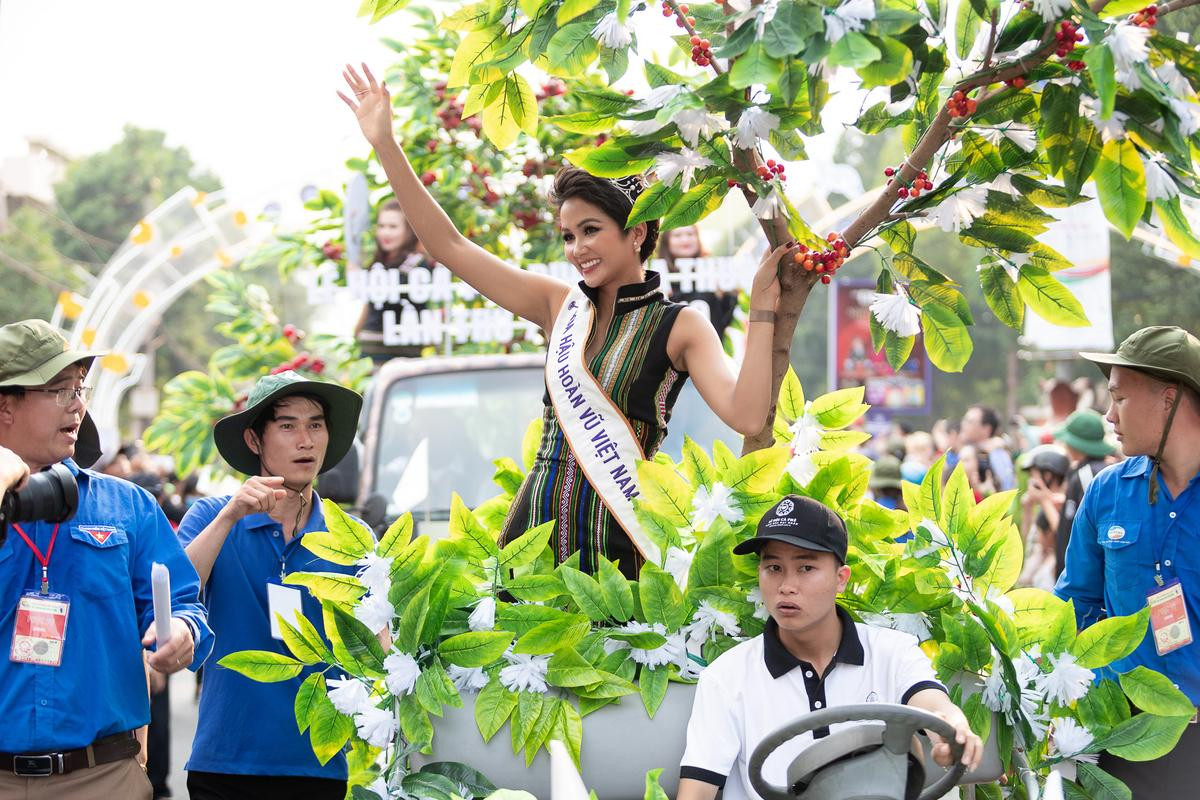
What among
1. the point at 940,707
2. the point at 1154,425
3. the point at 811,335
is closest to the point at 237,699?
the point at 940,707

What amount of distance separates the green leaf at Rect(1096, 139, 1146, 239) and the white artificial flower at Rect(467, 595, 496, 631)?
1.65 meters

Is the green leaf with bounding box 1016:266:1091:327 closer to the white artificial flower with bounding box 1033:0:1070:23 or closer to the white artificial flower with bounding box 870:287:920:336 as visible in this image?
the white artificial flower with bounding box 870:287:920:336

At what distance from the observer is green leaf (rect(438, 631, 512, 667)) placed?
3307mm

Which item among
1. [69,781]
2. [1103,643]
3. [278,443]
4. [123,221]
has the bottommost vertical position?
[69,781]

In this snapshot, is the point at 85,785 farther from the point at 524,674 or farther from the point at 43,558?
the point at 524,674

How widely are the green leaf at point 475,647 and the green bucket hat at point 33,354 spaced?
1.07 m

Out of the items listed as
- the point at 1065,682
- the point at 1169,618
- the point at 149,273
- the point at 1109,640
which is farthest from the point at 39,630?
the point at 149,273

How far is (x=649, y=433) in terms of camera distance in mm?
3641

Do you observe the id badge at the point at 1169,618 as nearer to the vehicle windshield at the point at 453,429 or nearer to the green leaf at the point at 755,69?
the green leaf at the point at 755,69

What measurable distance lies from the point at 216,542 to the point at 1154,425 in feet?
8.48

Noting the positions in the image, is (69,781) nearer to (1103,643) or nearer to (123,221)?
(1103,643)

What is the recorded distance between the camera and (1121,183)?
3.03 m

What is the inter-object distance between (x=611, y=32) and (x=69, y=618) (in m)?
1.86

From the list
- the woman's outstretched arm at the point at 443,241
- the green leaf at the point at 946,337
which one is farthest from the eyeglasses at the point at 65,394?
the green leaf at the point at 946,337
